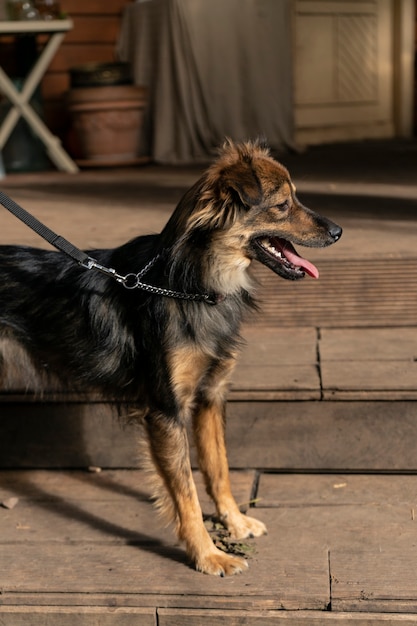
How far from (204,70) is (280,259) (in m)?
5.13

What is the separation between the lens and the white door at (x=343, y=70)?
8.39 m

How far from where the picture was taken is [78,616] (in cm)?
224

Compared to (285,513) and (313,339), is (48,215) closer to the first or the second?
(313,339)

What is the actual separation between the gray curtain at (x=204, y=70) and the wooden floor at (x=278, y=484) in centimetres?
338

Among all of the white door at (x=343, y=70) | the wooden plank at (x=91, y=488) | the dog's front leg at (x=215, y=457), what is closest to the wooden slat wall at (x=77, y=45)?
the white door at (x=343, y=70)

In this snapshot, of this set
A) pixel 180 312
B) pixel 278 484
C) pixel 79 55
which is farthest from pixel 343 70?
pixel 180 312

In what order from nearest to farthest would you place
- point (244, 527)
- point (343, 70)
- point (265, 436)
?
point (244, 527) < point (265, 436) < point (343, 70)

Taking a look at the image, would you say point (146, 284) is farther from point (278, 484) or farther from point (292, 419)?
point (278, 484)

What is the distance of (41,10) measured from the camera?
6559 millimetres

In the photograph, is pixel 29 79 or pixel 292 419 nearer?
pixel 292 419

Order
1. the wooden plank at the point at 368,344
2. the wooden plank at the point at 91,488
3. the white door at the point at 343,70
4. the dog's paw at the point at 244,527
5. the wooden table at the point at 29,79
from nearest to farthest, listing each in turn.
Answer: the dog's paw at the point at 244,527
the wooden plank at the point at 91,488
the wooden plank at the point at 368,344
the wooden table at the point at 29,79
the white door at the point at 343,70

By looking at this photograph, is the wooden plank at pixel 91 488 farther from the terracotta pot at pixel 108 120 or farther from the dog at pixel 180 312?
the terracotta pot at pixel 108 120

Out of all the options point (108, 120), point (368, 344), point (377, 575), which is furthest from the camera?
point (108, 120)

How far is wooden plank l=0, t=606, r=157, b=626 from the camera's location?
222cm
